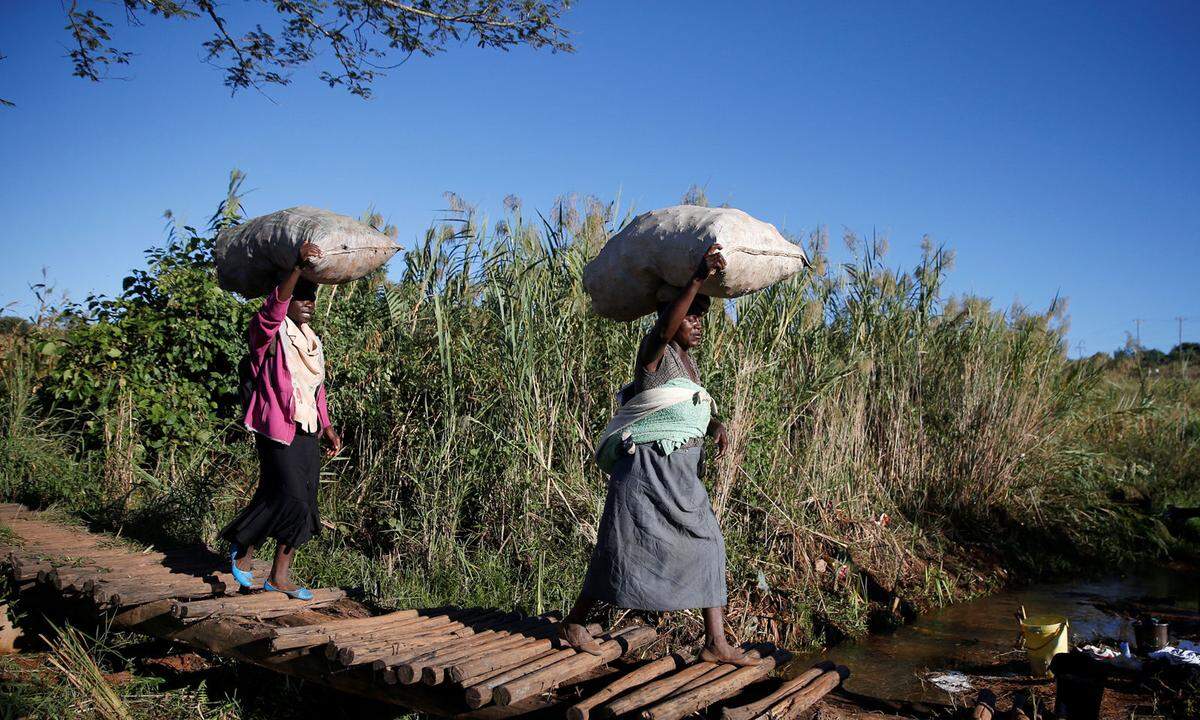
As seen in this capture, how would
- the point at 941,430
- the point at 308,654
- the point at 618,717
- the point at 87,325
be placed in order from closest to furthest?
1. the point at 618,717
2. the point at 308,654
3. the point at 87,325
4. the point at 941,430

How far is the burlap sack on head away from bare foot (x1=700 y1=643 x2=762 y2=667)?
127 centimetres

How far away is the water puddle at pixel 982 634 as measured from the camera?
4500 mm

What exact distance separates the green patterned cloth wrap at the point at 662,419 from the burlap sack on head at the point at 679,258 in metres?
0.39

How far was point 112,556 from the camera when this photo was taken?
4395 mm

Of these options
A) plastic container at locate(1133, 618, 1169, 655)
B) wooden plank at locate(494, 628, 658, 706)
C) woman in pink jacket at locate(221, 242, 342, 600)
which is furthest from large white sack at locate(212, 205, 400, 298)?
plastic container at locate(1133, 618, 1169, 655)

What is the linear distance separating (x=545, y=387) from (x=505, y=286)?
2.28 ft

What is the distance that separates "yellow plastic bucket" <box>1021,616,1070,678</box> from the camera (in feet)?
12.9

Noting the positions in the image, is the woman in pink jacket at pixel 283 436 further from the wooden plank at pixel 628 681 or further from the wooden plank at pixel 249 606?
the wooden plank at pixel 628 681

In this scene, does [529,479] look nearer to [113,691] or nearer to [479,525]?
[479,525]

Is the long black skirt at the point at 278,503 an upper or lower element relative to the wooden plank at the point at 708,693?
upper

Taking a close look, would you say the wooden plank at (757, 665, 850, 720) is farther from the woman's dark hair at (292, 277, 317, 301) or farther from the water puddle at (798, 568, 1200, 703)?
the woman's dark hair at (292, 277, 317, 301)

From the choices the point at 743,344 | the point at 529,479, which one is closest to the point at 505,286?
the point at 529,479

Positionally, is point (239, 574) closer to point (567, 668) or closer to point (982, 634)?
point (567, 668)

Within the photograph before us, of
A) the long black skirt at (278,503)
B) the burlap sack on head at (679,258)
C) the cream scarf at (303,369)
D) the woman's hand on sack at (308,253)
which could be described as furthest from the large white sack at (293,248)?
the burlap sack on head at (679,258)
